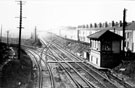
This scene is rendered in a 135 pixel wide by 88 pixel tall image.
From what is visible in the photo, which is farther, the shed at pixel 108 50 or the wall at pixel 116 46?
the wall at pixel 116 46

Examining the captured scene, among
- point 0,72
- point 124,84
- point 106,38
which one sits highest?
point 106,38

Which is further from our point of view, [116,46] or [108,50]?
[116,46]

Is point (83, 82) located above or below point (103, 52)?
below

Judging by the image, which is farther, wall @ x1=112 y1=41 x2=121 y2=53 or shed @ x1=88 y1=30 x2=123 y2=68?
wall @ x1=112 y1=41 x2=121 y2=53

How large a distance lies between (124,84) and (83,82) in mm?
4182

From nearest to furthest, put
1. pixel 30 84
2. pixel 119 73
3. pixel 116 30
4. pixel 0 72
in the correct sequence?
pixel 0 72
pixel 30 84
pixel 119 73
pixel 116 30

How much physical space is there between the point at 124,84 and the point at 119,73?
4.91 metres

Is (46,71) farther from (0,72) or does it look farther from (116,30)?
(116,30)

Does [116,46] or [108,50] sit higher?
[116,46]

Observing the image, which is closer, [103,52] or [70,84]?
[70,84]

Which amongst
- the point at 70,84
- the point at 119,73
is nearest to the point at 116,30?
the point at 119,73

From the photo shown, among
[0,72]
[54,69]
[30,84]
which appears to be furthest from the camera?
[54,69]

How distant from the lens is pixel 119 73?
79.5 feet

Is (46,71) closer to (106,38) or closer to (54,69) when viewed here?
(54,69)
